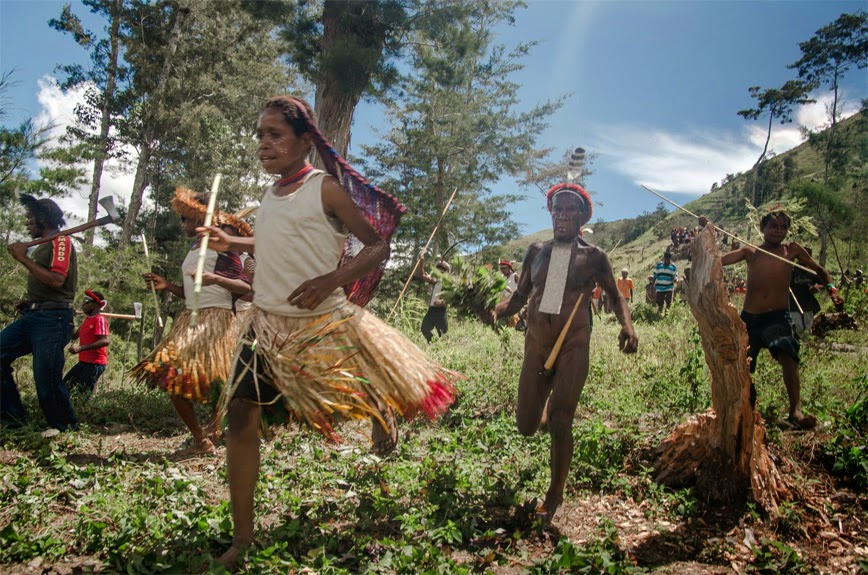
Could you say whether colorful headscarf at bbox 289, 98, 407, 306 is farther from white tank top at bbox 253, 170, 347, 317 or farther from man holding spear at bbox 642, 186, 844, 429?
man holding spear at bbox 642, 186, 844, 429

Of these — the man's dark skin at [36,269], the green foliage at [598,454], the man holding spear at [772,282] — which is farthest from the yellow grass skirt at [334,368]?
the man holding spear at [772,282]

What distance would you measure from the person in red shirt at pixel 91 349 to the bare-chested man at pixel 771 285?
6.84m

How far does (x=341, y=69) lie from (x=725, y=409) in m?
7.08

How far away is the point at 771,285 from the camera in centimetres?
545

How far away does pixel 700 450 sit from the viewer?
405 cm

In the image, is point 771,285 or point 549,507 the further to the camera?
point 771,285

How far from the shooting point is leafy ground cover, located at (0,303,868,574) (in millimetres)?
2830

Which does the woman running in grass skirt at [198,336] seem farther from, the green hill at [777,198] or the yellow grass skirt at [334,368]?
the green hill at [777,198]

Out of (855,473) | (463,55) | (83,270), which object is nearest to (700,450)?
(855,473)

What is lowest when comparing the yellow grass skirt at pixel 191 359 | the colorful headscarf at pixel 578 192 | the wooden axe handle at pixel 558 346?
the yellow grass skirt at pixel 191 359

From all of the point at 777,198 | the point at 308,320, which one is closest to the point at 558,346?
the point at 308,320

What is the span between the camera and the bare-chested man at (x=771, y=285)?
5.30m

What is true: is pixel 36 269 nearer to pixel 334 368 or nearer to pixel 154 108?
pixel 334 368

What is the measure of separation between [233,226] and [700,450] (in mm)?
3821
